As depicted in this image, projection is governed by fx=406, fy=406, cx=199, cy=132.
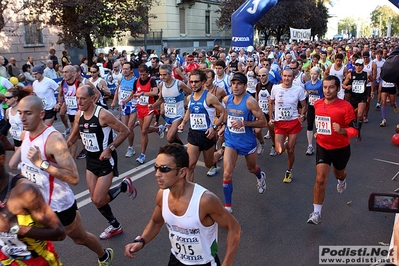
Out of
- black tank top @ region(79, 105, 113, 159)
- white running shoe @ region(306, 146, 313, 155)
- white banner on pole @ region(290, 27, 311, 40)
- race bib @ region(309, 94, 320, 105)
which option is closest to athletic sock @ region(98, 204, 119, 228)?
black tank top @ region(79, 105, 113, 159)

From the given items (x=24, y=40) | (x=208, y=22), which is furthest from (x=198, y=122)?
(x=208, y=22)

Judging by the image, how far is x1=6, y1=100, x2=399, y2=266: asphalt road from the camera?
4.54 metres

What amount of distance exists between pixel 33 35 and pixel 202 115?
16.5m

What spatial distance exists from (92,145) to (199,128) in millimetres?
1849

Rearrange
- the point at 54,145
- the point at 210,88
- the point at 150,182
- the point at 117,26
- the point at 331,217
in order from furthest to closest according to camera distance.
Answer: the point at 117,26, the point at 210,88, the point at 150,182, the point at 331,217, the point at 54,145

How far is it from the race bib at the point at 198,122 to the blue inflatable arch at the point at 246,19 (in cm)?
1266

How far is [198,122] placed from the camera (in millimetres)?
6230

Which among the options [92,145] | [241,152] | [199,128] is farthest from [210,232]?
[199,128]

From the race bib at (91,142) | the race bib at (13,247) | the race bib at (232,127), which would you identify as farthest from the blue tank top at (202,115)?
the race bib at (13,247)

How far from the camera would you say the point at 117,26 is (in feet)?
58.3

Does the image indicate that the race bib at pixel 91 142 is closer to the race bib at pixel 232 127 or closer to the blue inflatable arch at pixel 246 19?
the race bib at pixel 232 127

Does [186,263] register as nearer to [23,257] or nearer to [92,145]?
[23,257]

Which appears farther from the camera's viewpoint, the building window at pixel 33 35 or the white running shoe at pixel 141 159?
the building window at pixel 33 35

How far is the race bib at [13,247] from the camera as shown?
2703mm
